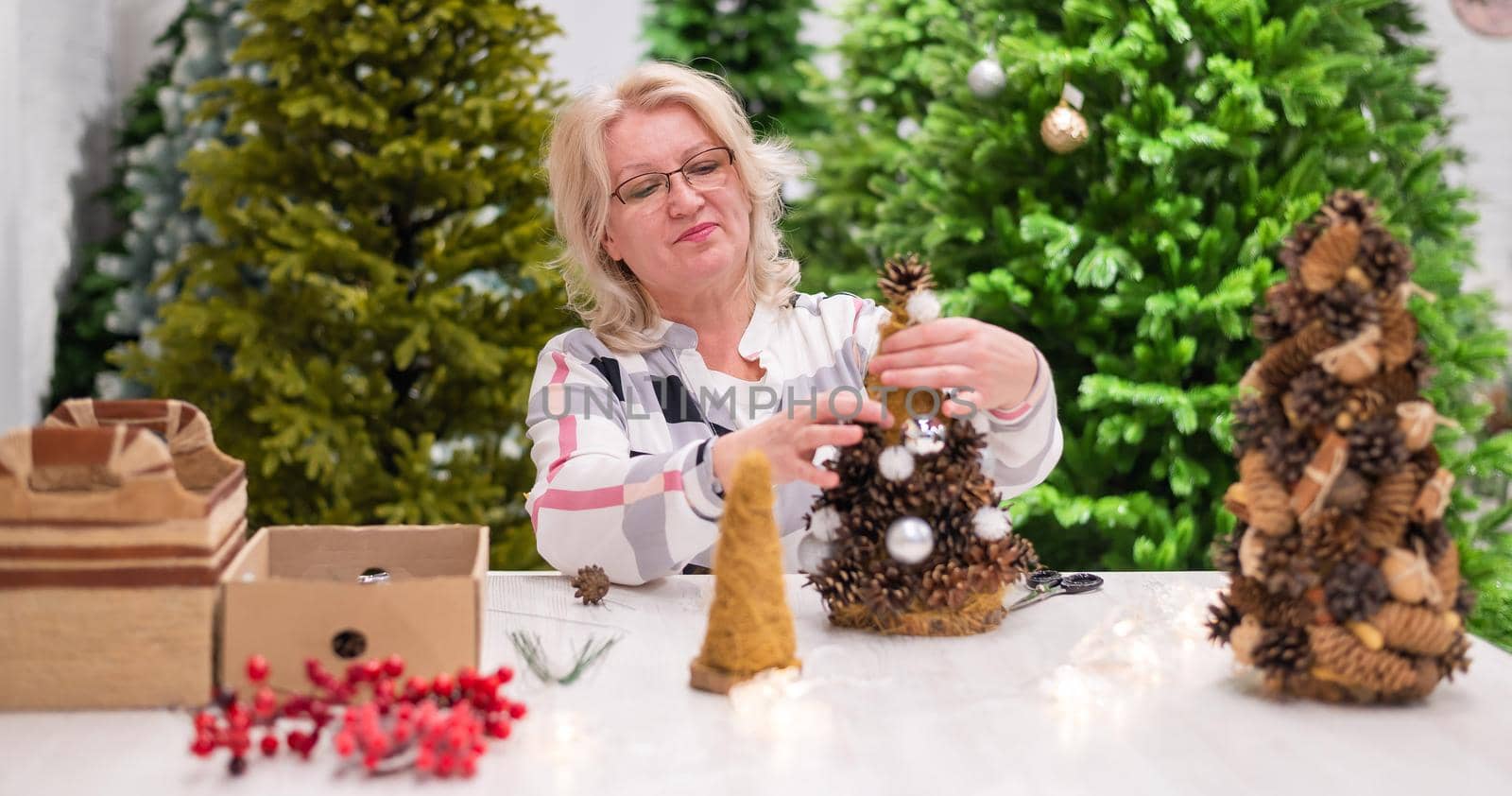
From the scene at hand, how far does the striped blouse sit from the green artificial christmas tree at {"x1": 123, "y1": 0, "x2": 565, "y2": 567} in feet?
4.36

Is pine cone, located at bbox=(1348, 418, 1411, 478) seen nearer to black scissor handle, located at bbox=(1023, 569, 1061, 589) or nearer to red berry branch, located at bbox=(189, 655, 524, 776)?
black scissor handle, located at bbox=(1023, 569, 1061, 589)

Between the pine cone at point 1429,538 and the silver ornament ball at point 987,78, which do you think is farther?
the silver ornament ball at point 987,78

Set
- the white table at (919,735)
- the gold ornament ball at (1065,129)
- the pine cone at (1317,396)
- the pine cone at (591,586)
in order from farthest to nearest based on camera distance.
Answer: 1. the gold ornament ball at (1065,129)
2. the pine cone at (591,586)
3. the pine cone at (1317,396)
4. the white table at (919,735)

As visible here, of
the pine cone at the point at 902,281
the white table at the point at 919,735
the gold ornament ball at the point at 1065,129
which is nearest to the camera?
the white table at the point at 919,735

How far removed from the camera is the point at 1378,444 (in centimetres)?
93

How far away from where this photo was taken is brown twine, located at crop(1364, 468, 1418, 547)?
3.07 ft

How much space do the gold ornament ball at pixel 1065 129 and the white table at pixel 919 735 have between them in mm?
1395

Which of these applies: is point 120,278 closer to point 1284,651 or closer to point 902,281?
point 902,281

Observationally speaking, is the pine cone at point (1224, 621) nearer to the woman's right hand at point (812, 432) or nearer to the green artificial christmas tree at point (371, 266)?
the woman's right hand at point (812, 432)

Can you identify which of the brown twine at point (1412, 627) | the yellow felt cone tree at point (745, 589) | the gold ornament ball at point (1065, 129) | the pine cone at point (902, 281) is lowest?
the yellow felt cone tree at point (745, 589)

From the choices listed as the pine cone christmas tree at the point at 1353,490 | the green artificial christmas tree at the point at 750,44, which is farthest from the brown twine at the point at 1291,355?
the green artificial christmas tree at the point at 750,44

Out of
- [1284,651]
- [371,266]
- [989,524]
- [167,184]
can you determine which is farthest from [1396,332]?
[167,184]

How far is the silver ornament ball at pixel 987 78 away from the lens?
2.46 meters

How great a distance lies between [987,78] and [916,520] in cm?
156
